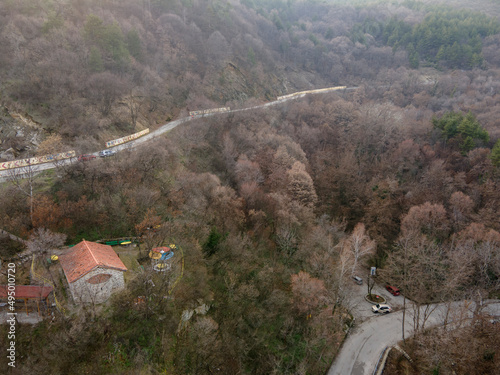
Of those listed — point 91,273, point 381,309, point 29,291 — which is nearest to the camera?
point 29,291

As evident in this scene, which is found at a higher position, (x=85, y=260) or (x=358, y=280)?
(x=85, y=260)

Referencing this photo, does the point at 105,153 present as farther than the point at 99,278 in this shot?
Yes

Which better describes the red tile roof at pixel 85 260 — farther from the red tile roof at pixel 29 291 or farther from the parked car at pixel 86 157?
the parked car at pixel 86 157

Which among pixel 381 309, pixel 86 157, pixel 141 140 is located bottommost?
pixel 381 309

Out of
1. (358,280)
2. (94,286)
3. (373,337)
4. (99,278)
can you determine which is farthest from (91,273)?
(358,280)

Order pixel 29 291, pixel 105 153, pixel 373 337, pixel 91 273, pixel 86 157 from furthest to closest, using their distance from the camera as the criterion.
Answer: pixel 105 153
pixel 86 157
pixel 373 337
pixel 91 273
pixel 29 291

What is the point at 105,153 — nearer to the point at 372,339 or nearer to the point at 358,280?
the point at 358,280

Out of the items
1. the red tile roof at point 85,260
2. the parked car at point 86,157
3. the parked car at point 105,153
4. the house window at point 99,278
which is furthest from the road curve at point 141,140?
the house window at point 99,278
